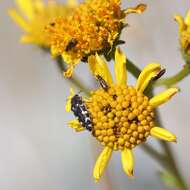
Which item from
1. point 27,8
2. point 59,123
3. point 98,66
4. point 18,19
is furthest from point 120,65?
point 59,123

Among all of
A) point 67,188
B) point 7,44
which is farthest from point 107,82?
point 7,44

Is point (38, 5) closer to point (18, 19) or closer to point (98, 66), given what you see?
point (18, 19)

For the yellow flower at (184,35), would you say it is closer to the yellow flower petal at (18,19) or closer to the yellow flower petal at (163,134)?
the yellow flower petal at (163,134)

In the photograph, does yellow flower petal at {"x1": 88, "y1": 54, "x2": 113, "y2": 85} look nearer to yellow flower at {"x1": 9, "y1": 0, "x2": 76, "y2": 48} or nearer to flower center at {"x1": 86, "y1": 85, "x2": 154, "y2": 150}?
flower center at {"x1": 86, "y1": 85, "x2": 154, "y2": 150}

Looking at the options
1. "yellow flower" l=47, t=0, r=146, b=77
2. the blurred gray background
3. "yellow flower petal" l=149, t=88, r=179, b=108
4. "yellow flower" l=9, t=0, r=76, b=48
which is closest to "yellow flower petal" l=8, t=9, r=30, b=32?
"yellow flower" l=9, t=0, r=76, b=48

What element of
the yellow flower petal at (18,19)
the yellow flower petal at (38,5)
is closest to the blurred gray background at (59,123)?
Answer: the yellow flower petal at (38,5)

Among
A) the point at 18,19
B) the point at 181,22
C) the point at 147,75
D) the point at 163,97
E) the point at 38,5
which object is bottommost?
the point at 163,97
